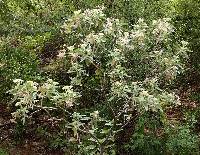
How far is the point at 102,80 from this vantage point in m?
8.01

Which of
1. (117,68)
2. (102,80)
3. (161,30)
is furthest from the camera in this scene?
(102,80)

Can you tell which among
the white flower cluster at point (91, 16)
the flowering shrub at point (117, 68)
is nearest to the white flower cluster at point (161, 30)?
the flowering shrub at point (117, 68)

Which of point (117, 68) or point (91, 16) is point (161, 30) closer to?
point (117, 68)

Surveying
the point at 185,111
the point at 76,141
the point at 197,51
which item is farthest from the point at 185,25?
the point at 76,141

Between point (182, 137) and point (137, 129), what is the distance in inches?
31.3

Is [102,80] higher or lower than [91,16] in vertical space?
lower

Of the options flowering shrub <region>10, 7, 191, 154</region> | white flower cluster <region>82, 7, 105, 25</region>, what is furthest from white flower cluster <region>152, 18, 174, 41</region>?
white flower cluster <region>82, 7, 105, 25</region>

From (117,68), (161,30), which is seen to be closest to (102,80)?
(117,68)

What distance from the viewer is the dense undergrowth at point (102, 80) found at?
23.0 feet

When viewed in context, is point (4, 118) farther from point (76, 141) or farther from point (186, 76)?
point (186, 76)

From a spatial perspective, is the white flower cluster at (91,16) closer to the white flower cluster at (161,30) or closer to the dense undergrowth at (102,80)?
the dense undergrowth at (102,80)

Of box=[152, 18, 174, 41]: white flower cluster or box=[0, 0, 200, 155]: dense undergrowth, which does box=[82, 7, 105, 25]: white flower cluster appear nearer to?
box=[0, 0, 200, 155]: dense undergrowth

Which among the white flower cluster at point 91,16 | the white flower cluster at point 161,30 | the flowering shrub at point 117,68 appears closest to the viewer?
the flowering shrub at point 117,68

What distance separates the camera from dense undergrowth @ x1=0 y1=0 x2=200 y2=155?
6996 mm
